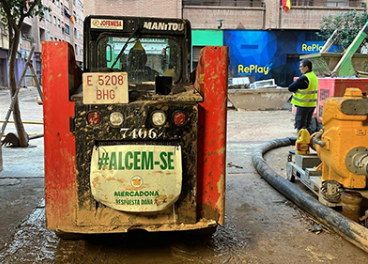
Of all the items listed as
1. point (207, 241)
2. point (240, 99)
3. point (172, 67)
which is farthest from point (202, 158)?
point (240, 99)

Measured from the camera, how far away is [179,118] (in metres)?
2.48

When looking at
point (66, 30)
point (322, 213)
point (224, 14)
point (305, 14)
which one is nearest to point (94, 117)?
point (322, 213)

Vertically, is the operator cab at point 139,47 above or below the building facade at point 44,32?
below

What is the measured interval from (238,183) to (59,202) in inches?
106

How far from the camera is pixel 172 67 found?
381cm

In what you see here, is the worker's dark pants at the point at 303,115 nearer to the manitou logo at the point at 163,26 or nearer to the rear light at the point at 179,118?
the manitou logo at the point at 163,26

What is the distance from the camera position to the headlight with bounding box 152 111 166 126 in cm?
245

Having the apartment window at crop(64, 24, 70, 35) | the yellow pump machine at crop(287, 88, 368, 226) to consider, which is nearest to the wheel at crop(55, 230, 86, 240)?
the yellow pump machine at crop(287, 88, 368, 226)

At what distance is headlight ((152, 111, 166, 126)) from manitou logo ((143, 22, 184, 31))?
Result: 161cm

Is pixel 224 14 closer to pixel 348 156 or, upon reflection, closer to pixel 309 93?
pixel 309 93

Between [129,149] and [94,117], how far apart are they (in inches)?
13.2

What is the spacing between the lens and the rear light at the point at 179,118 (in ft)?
8.11

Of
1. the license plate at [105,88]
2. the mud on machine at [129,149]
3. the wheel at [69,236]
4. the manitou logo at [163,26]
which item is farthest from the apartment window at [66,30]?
the license plate at [105,88]

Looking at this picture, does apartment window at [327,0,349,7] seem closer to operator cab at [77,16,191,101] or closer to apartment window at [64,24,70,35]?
operator cab at [77,16,191,101]
